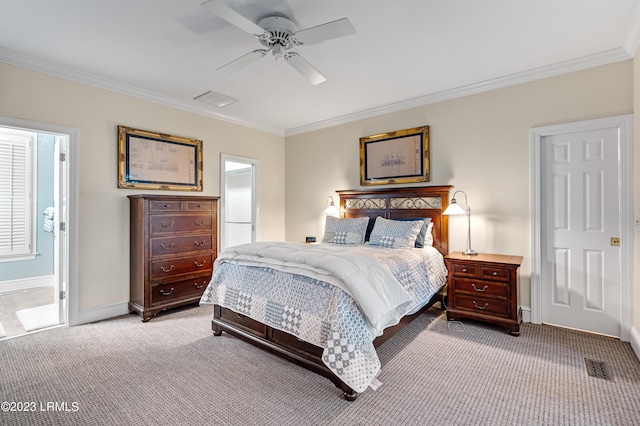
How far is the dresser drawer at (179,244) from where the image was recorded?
3559 mm

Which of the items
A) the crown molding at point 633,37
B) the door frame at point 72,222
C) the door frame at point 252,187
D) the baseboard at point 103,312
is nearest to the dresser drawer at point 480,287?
the crown molding at point 633,37

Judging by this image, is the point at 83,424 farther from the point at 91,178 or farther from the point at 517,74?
the point at 517,74

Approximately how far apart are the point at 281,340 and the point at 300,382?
37 centimetres

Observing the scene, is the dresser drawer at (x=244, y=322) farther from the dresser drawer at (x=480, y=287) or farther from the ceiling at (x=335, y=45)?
the ceiling at (x=335, y=45)

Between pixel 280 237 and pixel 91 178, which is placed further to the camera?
pixel 280 237

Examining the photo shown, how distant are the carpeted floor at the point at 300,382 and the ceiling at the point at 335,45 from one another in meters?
2.75

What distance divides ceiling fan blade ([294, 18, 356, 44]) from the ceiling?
24cm

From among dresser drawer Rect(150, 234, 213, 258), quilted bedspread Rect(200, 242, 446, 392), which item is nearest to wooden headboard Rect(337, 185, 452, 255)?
quilted bedspread Rect(200, 242, 446, 392)

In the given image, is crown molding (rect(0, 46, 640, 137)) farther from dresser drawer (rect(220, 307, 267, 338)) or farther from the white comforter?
dresser drawer (rect(220, 307, 267, 338))

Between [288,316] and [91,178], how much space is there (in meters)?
2.83

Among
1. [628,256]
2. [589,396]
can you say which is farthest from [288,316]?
[628,256]

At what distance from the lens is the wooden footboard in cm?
220

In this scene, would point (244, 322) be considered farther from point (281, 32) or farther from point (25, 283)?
point (25, 283)

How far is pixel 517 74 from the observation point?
11.1ft
